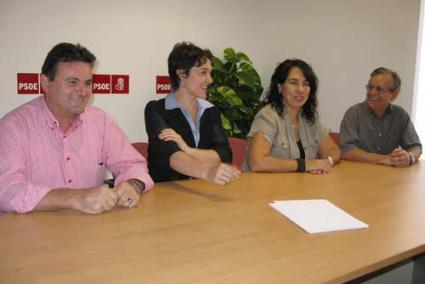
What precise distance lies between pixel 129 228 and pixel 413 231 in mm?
1046

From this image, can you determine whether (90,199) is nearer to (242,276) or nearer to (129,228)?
(129,228)

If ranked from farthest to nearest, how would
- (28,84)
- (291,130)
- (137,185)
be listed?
1. (28,84)
2. (291,130)
3. (137,185)

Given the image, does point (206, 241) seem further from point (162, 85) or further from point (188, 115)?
point (162, 85)

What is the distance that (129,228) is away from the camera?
146cm

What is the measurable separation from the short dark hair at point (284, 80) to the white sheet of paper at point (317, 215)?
1.04m

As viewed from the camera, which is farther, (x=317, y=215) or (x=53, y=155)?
(x=53, y=155)

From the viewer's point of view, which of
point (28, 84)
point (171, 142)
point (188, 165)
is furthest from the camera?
point (28, 84)

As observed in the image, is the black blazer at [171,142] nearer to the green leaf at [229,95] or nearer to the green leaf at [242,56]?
the green leaf at [229,95]

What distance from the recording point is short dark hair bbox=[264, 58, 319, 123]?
2.82 m

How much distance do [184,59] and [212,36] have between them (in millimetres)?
2318

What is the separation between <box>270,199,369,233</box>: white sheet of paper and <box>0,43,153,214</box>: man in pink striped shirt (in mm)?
623

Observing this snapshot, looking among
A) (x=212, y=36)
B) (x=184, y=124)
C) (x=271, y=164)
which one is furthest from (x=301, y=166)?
(x=212, y=36)

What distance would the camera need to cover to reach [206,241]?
4.51 feet

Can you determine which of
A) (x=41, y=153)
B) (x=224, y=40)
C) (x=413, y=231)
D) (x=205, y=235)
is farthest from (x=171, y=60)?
(x=224, y=40)
